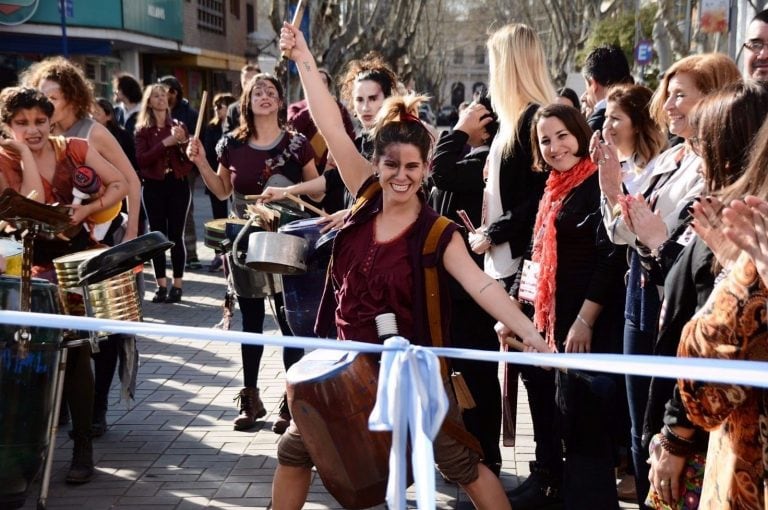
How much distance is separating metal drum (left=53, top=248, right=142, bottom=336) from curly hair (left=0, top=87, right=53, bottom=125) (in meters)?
0.80

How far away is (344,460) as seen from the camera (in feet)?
10.9

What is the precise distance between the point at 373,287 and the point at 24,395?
1.66 m

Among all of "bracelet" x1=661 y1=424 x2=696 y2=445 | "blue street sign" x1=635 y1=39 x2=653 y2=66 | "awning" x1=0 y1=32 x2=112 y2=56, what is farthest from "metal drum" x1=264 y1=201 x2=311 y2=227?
"blue street sign" x1=635 y1=39 x2=653 y2=66

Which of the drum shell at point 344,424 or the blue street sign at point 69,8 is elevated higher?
the blue street sign at point 69,8

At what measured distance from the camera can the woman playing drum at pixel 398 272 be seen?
11.6ft

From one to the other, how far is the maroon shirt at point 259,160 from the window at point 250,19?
3886 cm

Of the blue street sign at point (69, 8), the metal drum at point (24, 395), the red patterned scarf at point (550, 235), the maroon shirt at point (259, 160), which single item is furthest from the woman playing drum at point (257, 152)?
the blue street sign at point (69, 8)

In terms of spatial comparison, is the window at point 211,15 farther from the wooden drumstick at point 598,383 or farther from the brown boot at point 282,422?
the wooden drumstick at point 598,383

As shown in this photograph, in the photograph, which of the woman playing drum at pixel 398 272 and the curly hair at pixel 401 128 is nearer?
the woman playing drum at pixel 398 272

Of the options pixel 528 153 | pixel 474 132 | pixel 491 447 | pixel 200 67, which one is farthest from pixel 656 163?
pixel 200 67

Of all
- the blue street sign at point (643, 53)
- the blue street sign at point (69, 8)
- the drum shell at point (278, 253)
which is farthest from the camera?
the blue street sign at point (643, 53)

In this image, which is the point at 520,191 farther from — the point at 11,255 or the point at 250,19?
→ the point at 250,19

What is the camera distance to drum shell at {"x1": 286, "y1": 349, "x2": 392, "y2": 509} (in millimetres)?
3285

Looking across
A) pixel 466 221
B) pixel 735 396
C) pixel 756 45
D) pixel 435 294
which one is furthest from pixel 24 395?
pixel 756 45
